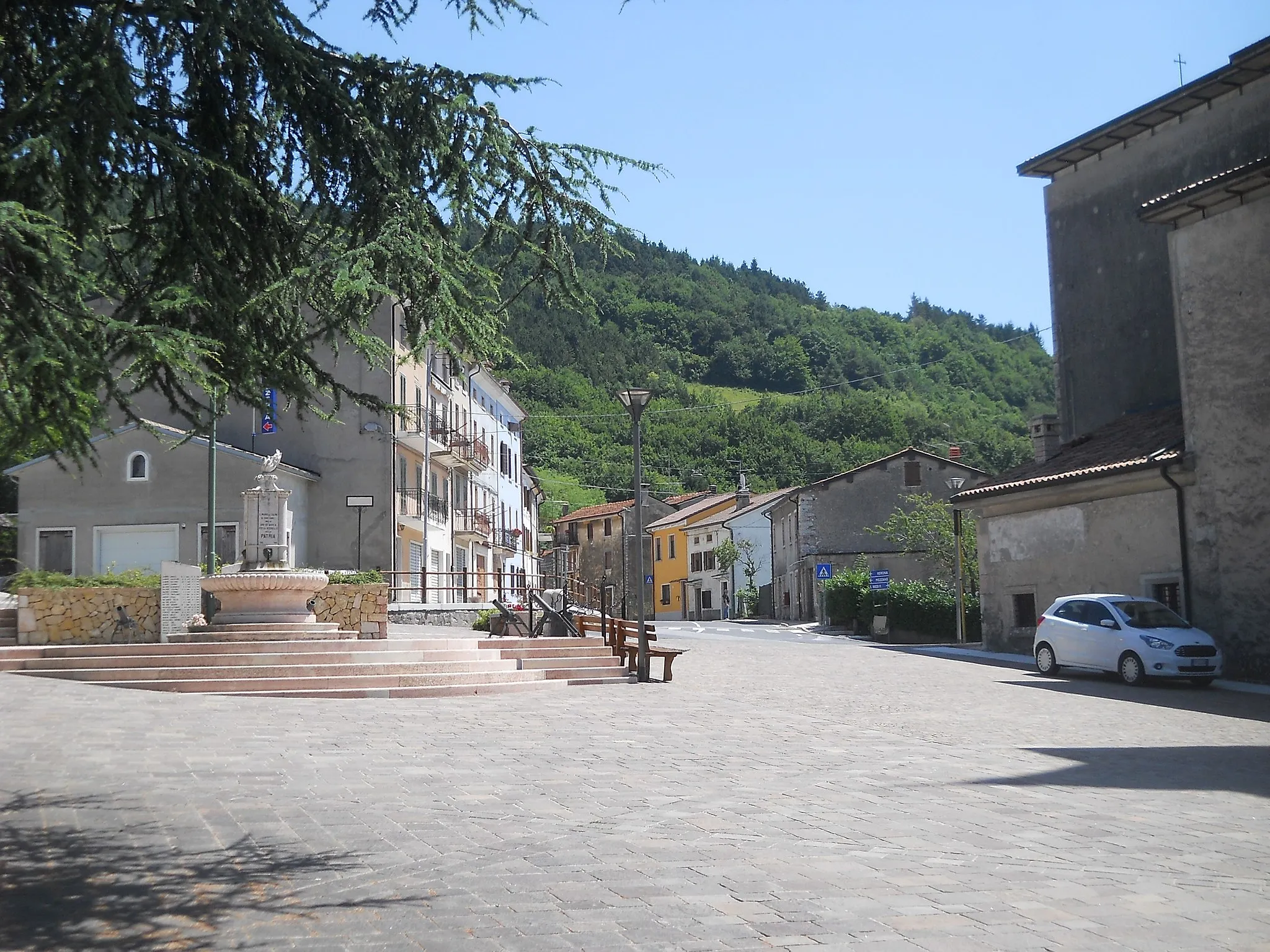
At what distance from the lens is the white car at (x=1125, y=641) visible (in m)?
20.7

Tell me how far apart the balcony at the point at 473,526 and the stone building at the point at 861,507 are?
14.9 m

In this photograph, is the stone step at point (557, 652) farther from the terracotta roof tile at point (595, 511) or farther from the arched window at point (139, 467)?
the terracotta roof tile at point (595, 511)

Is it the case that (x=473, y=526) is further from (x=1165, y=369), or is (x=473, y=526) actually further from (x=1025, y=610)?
(x=1165, y=369)

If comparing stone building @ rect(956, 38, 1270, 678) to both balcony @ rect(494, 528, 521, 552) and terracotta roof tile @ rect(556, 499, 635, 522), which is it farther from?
terracotta roof tile @ rect(556, 499, 635, 522)

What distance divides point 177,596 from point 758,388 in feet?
318

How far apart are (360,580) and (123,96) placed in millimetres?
27966

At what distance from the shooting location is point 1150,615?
21.8 meters

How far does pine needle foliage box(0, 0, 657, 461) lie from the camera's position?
555cm

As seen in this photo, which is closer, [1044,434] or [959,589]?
[1044,434]

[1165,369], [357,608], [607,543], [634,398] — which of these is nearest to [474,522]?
[357,608]

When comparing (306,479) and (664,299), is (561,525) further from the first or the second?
(306,479)

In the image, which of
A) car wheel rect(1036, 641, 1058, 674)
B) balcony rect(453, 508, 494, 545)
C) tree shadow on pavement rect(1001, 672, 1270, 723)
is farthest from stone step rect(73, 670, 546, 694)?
balcony rect(453, 508, 494, 545)

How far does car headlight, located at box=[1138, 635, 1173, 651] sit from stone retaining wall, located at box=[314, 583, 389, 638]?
1341 cm

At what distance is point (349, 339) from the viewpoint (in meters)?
6.90
